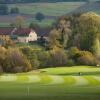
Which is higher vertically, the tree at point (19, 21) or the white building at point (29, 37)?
the tree at point (19, 21)

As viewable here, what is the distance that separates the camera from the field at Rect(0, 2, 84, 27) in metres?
148

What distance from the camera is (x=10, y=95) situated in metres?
27.3

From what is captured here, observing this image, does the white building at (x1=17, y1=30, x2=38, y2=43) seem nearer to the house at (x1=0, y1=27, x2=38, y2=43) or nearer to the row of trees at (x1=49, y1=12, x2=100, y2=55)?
the house at (x1=0, y1=27, x2=38, y2=43)

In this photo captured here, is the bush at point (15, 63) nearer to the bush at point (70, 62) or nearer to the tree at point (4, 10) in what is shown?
the bush at point (70, 62)

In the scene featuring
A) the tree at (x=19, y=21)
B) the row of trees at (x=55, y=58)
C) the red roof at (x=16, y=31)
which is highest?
the row of trees at (x=55, y=58)

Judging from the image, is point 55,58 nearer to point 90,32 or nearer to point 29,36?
point 90,32

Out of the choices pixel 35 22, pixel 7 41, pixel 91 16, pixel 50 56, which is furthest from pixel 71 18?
pixel 35 22

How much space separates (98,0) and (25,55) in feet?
350

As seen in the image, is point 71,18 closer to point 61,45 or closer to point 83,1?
point 61,45

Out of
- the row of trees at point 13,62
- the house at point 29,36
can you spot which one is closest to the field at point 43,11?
the house at point 29,36

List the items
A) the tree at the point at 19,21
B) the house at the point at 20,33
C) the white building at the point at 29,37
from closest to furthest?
the white building at the point at 29,37, the house at the point at 20,33, the tree at the point at 19,21

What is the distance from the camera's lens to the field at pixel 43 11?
148 meters

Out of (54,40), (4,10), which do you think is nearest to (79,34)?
(54,40)

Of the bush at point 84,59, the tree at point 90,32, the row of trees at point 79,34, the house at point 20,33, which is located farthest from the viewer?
the house at point 20,33
